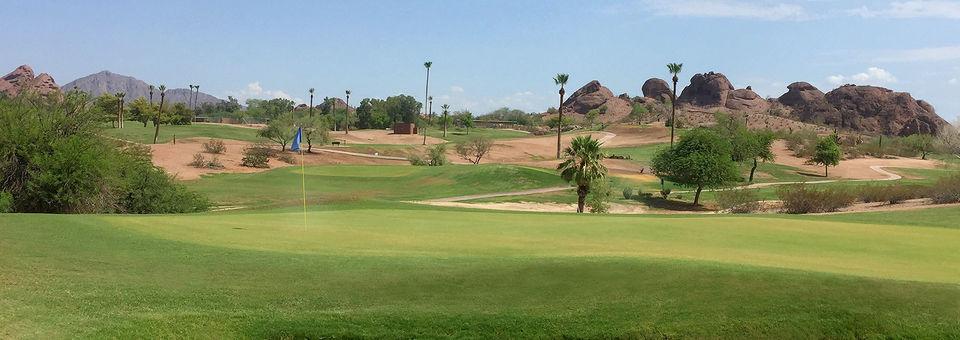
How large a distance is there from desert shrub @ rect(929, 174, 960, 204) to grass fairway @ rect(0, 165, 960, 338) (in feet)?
95.4

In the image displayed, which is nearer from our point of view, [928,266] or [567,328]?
[567,328]

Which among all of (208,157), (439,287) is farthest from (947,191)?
(208,157)

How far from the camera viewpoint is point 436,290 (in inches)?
527

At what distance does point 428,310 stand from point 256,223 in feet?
44.5

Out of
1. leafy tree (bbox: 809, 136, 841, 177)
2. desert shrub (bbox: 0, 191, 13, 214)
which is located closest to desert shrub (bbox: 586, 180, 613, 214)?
desert shrub (bbox: 0, 191, 13, 214)

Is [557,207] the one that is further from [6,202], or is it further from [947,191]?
[6,202]

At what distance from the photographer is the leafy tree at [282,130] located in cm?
9688

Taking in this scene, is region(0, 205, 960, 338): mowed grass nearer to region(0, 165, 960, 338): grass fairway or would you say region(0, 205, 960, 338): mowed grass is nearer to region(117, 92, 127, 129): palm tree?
region(0, 165, 960, 338): grass fairway

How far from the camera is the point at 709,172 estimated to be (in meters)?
64.6

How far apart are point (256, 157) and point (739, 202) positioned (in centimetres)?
5579

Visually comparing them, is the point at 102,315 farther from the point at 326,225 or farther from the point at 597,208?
the point at 597,208

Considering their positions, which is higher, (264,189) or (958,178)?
(958,178)

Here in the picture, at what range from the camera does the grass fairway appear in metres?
11.8

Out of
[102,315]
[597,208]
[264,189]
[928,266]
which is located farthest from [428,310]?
[264,189]
